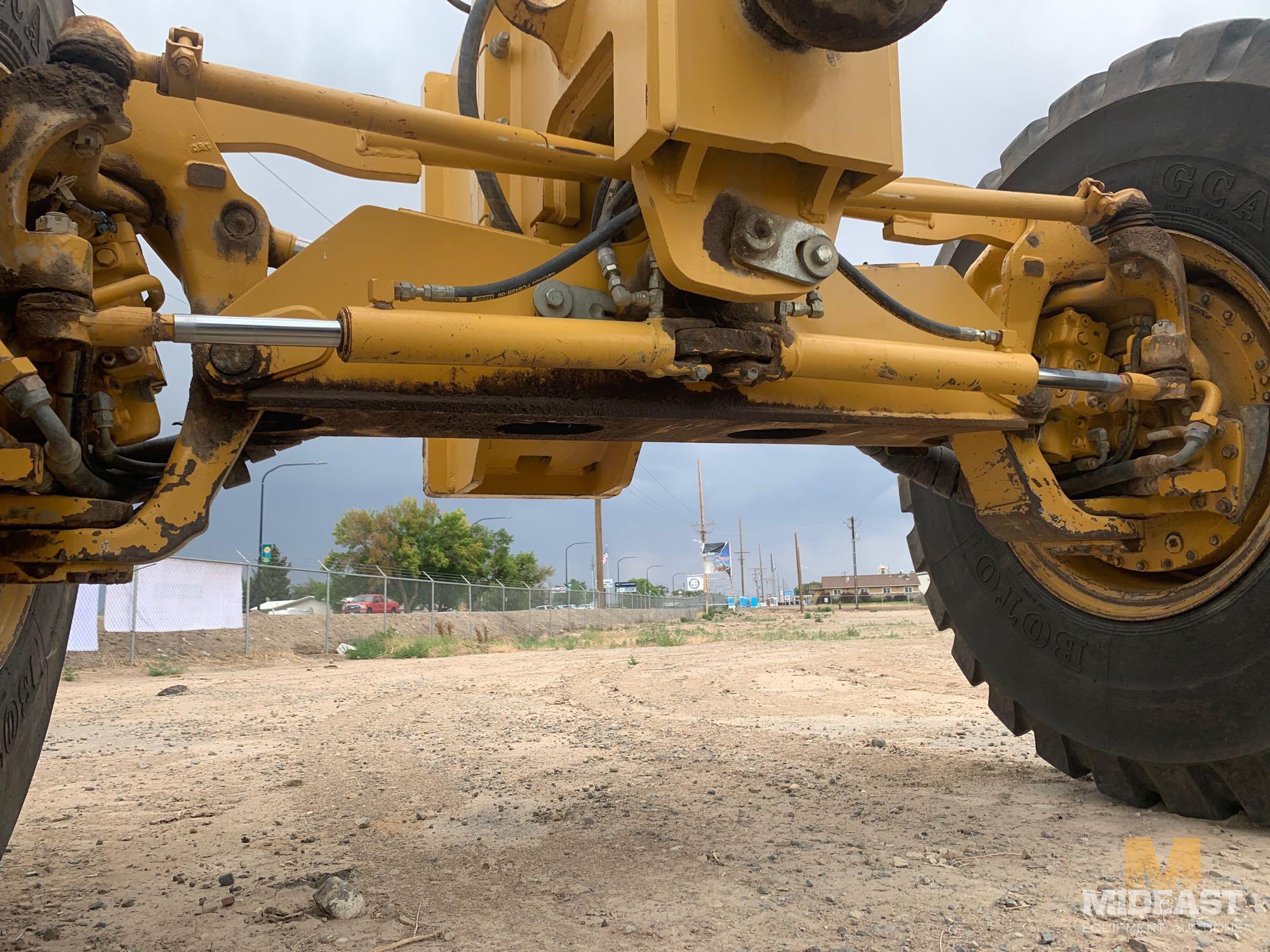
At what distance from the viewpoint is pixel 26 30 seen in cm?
233

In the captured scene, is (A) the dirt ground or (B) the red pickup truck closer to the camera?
(A) the dirt ground

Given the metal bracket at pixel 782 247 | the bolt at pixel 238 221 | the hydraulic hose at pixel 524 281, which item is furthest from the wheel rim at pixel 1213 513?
the bolt at pixel 238 221

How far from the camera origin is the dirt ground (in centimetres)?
230

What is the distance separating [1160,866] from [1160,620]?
78 cm

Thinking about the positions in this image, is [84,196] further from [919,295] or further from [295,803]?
[295,803]

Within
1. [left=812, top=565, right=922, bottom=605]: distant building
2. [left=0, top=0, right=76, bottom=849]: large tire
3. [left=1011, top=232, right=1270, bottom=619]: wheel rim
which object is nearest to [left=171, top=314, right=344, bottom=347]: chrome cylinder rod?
[left=0, top=0, right=76, bottom=849]: large tire

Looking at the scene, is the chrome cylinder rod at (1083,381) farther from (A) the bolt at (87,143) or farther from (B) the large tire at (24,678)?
(B) the large tire at (24,678)

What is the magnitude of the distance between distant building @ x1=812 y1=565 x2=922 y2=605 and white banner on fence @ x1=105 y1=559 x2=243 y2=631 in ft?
150

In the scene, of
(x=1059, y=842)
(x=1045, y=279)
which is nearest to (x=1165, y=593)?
(x=1059, y=842)

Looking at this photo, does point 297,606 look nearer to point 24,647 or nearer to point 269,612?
point 269,612

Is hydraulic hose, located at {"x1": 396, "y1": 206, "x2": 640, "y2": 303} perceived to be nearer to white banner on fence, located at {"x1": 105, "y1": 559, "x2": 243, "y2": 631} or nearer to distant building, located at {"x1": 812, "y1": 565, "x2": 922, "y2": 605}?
white banner on fence, located at {"x1": 105, "y1": 559, "x2": 243, "y2": 631}

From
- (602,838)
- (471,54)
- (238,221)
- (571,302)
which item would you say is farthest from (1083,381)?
(238,221)

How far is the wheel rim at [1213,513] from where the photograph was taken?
112 inches

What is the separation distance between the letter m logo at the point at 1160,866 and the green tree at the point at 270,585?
1815 cm
